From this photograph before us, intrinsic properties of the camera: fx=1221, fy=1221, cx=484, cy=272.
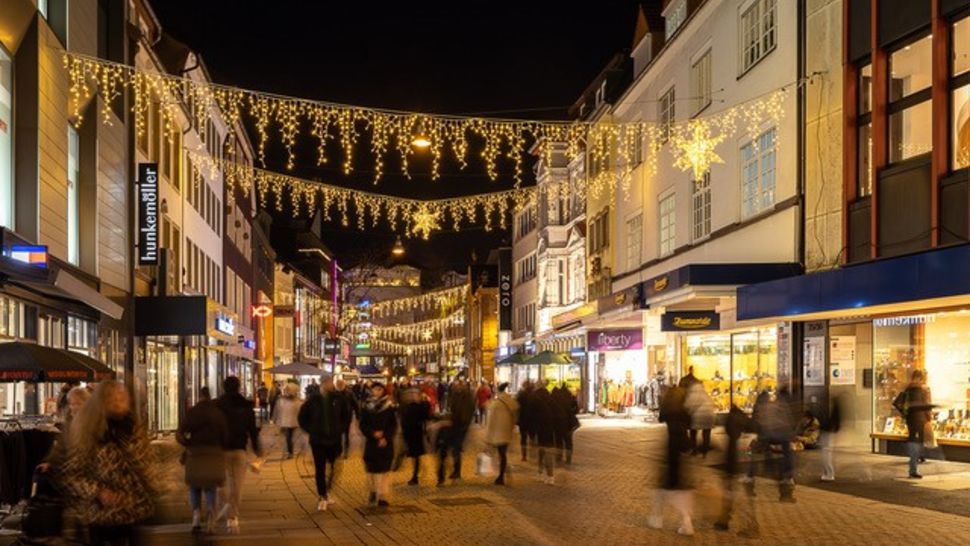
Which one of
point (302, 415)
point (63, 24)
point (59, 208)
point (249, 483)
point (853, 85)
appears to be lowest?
point (249, 483)

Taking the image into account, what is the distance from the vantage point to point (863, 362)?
23625 millimetres

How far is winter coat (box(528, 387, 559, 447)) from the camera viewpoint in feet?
71.4

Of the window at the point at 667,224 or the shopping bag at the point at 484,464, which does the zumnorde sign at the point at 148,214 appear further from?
the shopping bag at the point at 484,464

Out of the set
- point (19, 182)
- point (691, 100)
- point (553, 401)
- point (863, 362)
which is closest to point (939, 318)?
point (863, 362)

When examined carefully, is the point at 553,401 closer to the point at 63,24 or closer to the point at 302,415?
the point at 302,415

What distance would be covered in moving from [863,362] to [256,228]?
51.4 metres

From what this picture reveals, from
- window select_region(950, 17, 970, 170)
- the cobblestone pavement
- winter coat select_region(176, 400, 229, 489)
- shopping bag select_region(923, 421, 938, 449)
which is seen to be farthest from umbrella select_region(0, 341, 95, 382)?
window select_region(950, 17, 970, 170)

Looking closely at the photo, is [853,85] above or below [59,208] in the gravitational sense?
above

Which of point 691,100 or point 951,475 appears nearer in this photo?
point 951,475

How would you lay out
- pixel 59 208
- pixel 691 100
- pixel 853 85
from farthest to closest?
pixel 691 100 < pixel 59 208 < pixel 853 85

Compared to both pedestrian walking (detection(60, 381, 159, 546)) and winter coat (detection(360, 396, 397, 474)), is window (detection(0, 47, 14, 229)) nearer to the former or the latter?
winter coat (detection(360, 396, 397, 474))

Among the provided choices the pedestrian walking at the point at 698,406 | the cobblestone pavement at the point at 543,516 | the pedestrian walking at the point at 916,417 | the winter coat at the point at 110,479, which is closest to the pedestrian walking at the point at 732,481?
the cobblestone pavement at the point at 543,516

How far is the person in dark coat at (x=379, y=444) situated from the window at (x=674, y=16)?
2090 cm

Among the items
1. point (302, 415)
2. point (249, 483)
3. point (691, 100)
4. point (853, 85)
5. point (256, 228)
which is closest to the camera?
point (302, 415)
